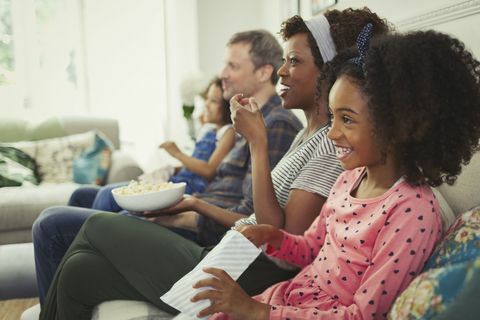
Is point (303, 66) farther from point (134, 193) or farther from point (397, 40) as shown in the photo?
point (134, 193)

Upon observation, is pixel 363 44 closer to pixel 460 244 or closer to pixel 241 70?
pixel 460 244

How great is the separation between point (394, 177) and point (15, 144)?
2.81 metres

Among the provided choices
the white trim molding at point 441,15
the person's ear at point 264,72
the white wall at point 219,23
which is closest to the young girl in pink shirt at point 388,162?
the white trim molding at point 441,15

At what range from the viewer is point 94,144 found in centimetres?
304

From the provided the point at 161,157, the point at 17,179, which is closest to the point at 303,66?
the point at 17,179

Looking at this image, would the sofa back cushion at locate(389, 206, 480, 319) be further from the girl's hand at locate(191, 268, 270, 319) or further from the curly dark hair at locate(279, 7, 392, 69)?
the curly dark hair at locate(279, 7, 392, 69)

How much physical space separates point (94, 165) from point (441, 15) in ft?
7.52

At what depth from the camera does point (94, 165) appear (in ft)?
9.70

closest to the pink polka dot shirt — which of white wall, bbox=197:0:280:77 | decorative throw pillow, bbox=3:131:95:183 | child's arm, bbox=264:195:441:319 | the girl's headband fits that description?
child's arm, bbox=264:195:441:319

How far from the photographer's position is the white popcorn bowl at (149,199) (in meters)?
1.40

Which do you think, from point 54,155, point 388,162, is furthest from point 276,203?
point 54,155

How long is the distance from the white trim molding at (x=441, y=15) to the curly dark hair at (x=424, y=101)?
0.34 metres

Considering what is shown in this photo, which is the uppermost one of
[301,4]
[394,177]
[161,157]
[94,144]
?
[301,4]

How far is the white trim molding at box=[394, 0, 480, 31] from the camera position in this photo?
3.76 ft
